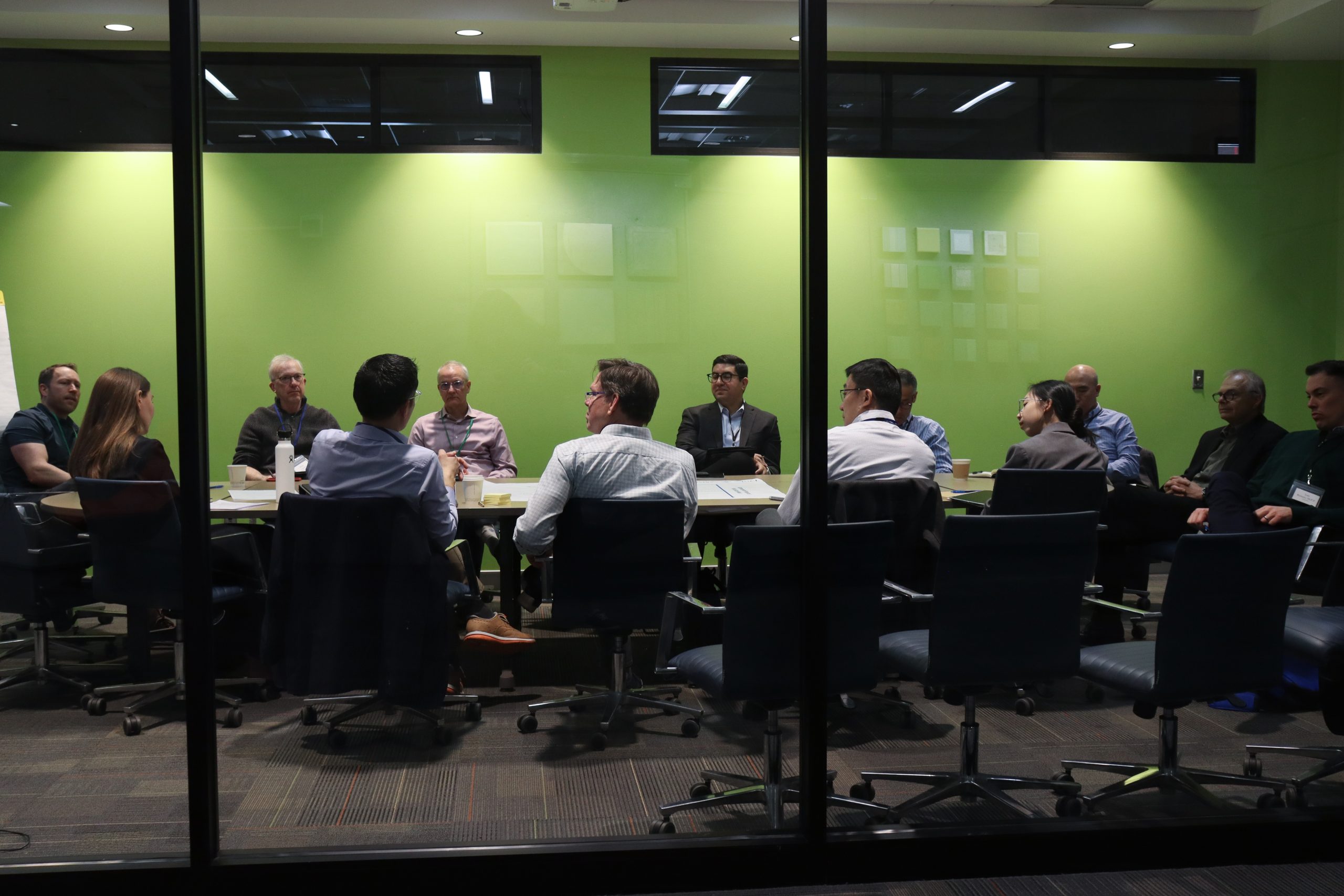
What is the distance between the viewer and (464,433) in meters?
3.10

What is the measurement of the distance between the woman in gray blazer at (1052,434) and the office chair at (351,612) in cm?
176

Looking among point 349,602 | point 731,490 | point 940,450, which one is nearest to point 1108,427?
point 940,450

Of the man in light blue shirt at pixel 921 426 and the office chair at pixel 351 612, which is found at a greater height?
the man in light blue shirt at pixel 921 426

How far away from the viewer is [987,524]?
2.95m

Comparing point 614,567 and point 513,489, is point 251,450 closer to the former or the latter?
point 513,489

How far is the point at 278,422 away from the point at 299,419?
5cm

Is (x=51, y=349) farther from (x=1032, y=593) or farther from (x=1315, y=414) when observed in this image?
(x=1315, y=414)

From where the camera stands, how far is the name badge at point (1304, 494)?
10.2 feet

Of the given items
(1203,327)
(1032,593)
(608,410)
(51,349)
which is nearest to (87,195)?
(51,349)

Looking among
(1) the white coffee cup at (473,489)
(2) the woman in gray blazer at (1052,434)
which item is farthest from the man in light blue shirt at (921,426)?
(1) the white coffee cup at (473,489)

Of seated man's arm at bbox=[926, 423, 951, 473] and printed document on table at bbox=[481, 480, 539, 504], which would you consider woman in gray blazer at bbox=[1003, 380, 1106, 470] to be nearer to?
seated man's arm at bbox=[926, 423, 951, 473]

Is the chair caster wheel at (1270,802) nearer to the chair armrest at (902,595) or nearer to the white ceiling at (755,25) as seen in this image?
the chair armrest at (902,595)

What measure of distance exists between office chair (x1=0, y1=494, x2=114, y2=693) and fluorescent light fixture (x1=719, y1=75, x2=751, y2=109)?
2.16 meters

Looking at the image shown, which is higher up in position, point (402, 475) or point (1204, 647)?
point (402, 475)
